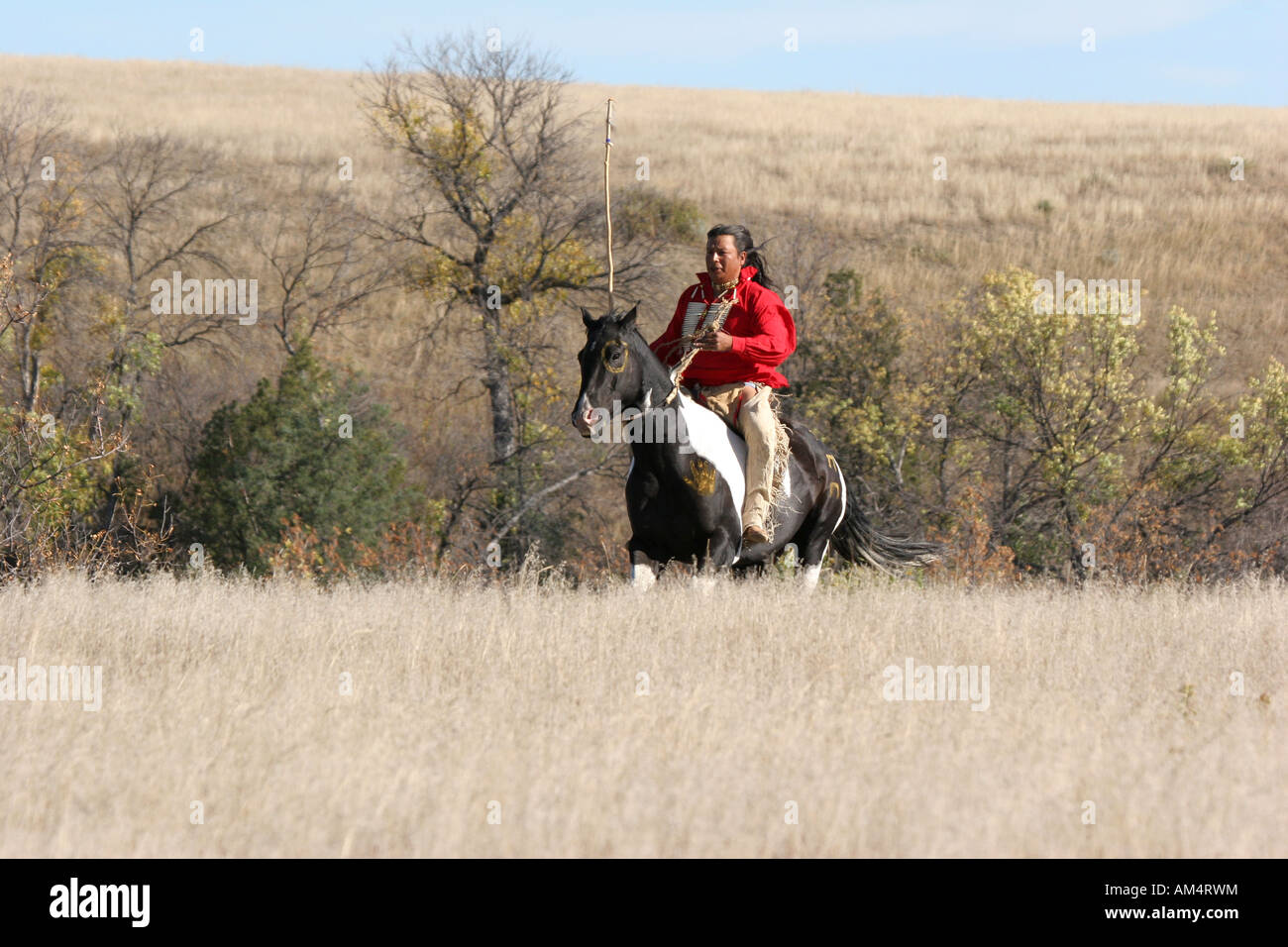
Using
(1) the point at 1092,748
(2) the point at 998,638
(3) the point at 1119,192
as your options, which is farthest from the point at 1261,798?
(3) the point at 1119,192

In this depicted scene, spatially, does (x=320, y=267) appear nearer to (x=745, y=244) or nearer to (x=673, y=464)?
(x=745, y=244)

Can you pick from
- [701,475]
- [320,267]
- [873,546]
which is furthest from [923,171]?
[701,475]

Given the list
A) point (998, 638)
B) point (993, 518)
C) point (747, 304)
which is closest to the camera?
point (998, 638)

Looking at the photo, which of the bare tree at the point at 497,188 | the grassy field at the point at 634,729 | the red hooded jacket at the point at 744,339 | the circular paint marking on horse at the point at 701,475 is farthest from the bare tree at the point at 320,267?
the grassy field at the point at 634,729

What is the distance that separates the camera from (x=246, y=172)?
52.6m

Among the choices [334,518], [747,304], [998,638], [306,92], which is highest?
[306,92]

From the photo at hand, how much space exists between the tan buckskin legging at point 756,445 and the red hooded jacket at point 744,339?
0.65ft

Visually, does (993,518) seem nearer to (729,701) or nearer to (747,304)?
(747,304)

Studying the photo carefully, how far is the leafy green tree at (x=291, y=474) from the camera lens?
85.9ft

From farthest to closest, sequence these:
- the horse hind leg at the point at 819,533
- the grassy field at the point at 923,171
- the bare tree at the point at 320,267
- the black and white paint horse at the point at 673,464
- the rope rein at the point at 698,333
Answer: the grassy field at the point at 923,171
the bare tree at the point at 320,267
the horse hind leg at the point at 819,533
the rope rein at the point at 698,333
the black and white paint horse at the point at 673,464

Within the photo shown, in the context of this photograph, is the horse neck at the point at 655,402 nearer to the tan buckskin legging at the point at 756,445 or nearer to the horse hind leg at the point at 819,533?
Result: the tan buckskin legging at the point at 756,445

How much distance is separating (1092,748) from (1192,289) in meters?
40.1

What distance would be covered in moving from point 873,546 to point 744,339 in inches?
121

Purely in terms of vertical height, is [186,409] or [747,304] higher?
[747,304]
